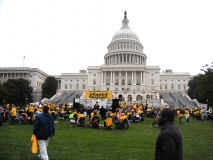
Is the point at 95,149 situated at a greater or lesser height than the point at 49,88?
lesser

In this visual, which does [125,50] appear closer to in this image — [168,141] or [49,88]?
[49,88]

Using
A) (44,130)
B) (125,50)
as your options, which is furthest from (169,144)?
(125,50)

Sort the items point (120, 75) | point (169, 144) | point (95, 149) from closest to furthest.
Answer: point (169, 144), point (95, 149), point (120, 75)

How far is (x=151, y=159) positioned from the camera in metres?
8.70

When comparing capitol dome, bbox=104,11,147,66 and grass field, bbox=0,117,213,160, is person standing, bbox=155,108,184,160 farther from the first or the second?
capitol dome, bbox=104,11,147,66

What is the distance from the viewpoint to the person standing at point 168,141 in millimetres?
3826

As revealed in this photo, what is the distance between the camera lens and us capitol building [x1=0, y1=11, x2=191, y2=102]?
3647 inches

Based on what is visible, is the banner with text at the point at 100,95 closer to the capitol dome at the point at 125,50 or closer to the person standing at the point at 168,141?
the person standing at the point at 168,141

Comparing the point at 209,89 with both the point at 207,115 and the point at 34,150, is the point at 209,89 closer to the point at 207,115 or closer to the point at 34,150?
the point at 207,115

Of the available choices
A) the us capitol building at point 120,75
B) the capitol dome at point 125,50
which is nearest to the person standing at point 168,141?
the us capitol building at point 120,75

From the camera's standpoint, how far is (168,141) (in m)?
3.88

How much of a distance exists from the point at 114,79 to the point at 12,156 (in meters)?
84.8

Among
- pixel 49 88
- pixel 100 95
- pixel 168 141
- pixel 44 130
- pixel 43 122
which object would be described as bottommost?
pixel 44 130

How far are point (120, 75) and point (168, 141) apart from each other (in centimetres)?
8930
